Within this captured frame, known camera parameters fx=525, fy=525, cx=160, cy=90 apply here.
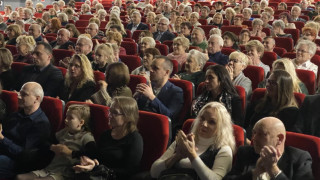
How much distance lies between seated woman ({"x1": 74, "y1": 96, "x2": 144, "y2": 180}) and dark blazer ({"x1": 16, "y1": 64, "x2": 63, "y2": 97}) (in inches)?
64.0

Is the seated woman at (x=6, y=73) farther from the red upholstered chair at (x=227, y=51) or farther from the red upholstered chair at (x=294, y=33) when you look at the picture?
the red upholstered chair at (x=294, y=33)

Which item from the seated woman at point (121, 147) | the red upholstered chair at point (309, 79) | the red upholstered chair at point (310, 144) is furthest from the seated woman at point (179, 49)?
the red upholstered chair at point (310, 144)

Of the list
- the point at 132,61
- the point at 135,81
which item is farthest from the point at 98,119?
the point at 132,61

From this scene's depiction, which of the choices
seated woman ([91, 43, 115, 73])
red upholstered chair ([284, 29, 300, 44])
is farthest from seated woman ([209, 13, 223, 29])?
seated woman ([91, 43, 115, 73])

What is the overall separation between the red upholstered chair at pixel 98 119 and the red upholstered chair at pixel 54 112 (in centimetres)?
27

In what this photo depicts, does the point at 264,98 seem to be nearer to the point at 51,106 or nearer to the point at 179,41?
the point at 51,106

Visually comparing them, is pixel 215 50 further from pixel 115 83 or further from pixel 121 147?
pixel 121 147

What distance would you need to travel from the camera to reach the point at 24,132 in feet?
11.3

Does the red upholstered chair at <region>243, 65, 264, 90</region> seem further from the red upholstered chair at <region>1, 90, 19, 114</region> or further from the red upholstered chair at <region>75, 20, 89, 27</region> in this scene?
the red upholstered chair at <region>75, 20, 89, 27</region>

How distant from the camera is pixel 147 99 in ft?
12.8

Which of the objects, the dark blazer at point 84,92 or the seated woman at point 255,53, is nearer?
the dark blazer at point 84,92

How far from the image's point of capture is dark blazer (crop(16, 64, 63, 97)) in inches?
180

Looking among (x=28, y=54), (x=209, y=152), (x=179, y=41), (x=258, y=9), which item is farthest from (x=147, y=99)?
(x=258, y=9)

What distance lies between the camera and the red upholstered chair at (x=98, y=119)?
135 inches
